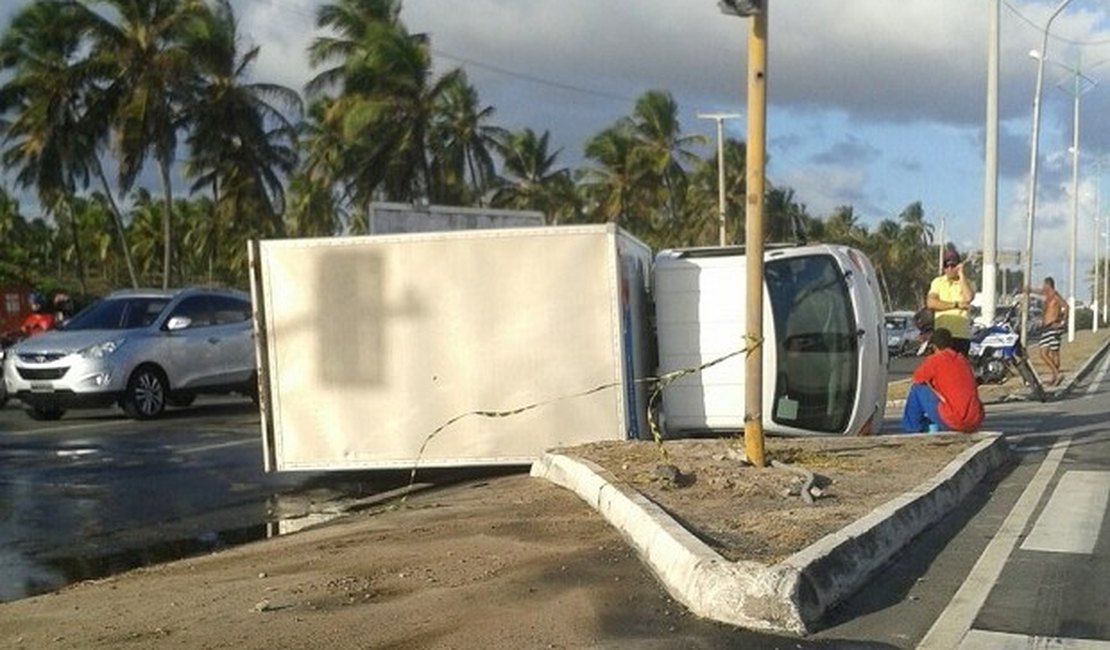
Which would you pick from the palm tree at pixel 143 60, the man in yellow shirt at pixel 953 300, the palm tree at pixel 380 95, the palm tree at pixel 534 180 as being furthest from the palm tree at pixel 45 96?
the man in yellow shirt at pixel 953 300

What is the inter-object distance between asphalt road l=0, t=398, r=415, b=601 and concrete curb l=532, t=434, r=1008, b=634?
3.03m

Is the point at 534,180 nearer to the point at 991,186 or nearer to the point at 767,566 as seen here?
the point at 991,186

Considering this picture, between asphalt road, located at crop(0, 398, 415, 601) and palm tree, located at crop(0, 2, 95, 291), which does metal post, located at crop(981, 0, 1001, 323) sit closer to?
asphalt road, located at crop(0, 398, 415, 601)

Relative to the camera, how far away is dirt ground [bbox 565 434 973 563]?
24.0ft

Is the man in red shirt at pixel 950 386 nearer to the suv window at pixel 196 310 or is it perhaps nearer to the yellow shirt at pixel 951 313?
the yellow shirt at pixel 951 313

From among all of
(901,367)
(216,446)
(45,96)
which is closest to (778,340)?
(216,446)

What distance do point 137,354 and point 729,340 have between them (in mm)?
9082

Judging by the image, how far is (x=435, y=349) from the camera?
11281 millimetres

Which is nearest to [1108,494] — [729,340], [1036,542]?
[1036,542]

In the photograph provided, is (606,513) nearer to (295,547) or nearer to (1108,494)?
(295,547)

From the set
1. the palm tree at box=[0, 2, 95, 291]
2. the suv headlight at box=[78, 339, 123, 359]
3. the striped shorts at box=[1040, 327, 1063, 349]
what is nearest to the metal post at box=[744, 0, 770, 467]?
the suv headlight at box=[78, 339, 123, 359]

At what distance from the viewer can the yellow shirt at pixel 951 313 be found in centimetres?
1409

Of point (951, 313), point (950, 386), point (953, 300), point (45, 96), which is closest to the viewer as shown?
point (950, 386)

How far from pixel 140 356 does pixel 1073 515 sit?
12.4 metres
